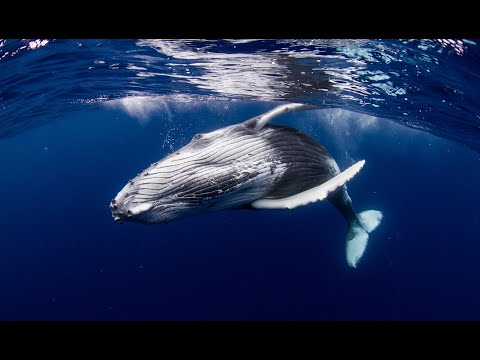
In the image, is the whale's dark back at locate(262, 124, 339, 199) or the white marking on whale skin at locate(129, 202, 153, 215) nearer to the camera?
the white marking on whale skin at locate(129, 202, 153, 215)

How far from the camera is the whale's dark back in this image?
5.26 m

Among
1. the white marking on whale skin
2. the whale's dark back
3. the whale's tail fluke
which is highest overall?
the white marking on whale skin

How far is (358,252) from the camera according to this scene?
8125 millimetres

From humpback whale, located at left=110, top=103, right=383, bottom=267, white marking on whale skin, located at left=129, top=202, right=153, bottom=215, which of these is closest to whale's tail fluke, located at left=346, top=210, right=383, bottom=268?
humpback whale, located at left=110, top=103, right=383, bottom=267

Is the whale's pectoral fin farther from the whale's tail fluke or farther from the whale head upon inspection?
the whale's tail fluke

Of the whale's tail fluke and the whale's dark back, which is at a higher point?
the whale's dark back

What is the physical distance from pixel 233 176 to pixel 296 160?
1.45 metres

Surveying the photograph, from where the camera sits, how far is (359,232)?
8766 millimetres

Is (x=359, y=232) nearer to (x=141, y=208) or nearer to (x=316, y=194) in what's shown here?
(x=316, y=194)

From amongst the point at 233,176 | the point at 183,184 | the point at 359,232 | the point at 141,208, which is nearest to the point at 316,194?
the point at 233,176

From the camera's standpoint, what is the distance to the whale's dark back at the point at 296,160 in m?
5.26

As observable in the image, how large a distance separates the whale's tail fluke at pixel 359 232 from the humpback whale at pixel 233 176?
120 inches
